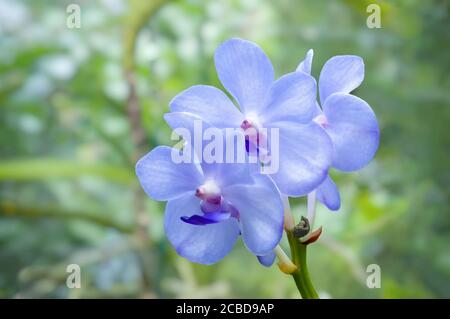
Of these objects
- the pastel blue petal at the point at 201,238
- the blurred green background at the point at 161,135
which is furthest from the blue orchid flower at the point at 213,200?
the blurred green background at the point at 161,135

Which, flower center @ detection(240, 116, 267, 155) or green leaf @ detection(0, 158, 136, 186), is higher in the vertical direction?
green leaf @ detection(0, 158, 136, 186)

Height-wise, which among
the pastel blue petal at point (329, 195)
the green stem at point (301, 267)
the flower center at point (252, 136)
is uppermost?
the flower center at point (252, 136)

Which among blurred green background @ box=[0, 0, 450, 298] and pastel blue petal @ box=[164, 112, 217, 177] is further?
blurred green background @ box=[0, 0, 450, 298]

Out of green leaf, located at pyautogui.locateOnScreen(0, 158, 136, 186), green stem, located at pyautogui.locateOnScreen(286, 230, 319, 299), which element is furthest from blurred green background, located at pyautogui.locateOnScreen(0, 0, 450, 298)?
green stem, located at pyautogui.locateOnScreen(286, 230, 319, 299)

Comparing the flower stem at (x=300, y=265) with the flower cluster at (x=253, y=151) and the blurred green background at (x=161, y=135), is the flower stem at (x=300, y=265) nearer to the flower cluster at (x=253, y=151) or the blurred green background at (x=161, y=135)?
the flower cluster at (x=253, y=151)

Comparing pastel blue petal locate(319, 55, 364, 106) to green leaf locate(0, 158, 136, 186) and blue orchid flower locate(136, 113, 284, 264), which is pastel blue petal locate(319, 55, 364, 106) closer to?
blue orchid flower locate(136, 113, 284, 264)

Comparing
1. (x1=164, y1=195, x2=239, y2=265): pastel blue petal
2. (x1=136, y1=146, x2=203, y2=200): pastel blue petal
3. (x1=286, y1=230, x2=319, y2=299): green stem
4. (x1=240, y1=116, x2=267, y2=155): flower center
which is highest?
(x1=240, y1=116, x2=267, y2=155): flower center
